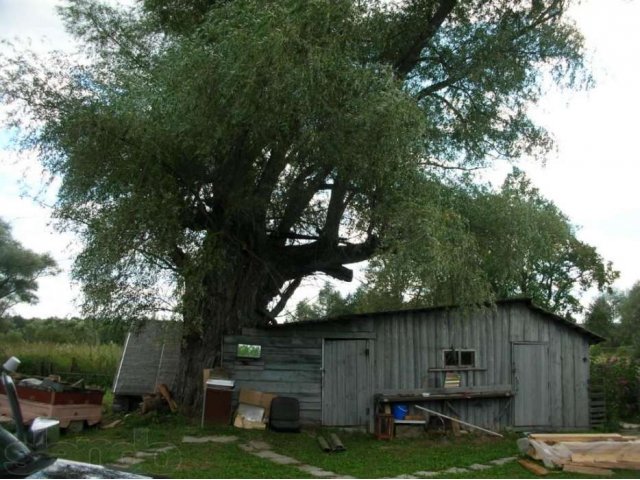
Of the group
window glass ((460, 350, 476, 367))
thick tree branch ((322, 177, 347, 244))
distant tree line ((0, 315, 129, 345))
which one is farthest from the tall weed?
window glass ((460, 350, 476, 367))

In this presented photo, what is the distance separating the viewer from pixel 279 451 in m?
11.7

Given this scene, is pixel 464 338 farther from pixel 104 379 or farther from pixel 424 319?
pixel 104 379

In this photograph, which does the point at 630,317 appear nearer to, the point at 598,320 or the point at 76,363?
the point at 598,320

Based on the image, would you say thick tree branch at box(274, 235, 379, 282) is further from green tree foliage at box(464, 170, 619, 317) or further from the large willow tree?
green tree foliage at box(464, 170, 619, 317)

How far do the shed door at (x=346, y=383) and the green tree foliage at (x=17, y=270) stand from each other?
31.4 meters

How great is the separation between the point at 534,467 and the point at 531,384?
17.7 ft

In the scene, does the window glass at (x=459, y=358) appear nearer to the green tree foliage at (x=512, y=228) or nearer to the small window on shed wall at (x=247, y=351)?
the green tree foliage at (x=512, y=228)

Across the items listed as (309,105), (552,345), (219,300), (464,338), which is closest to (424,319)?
(464,338)

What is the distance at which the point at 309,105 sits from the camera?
988 centimetres

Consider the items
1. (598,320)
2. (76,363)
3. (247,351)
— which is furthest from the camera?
(598,320)

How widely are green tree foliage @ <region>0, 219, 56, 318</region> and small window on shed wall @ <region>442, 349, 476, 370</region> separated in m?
32.3

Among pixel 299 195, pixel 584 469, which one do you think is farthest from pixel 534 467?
pixel 299 195

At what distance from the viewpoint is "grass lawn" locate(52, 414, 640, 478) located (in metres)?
9.72

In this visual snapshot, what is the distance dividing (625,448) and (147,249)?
29.7ft
